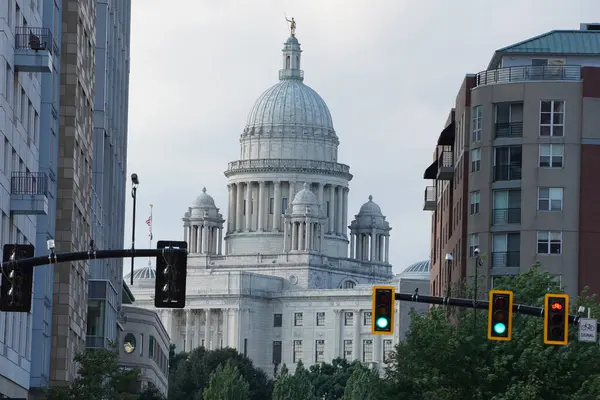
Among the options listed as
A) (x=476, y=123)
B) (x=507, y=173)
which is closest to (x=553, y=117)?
(x=507, y=173)

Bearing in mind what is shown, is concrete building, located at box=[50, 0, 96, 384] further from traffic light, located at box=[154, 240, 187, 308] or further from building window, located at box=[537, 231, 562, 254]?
traffic light, located at box=[154, 240, 187, 308]

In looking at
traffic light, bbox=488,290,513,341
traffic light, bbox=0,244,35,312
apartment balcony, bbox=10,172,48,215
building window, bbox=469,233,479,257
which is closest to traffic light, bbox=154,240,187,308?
traffic light, bbox=0,244,35,312

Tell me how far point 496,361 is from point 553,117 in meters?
28.2

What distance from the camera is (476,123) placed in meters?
117

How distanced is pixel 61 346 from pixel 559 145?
112ft

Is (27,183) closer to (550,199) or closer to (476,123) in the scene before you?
(550,199)

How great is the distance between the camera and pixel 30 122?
74.2 m

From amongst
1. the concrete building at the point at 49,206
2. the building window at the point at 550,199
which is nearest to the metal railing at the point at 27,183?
the concrete building at the point at 49,206

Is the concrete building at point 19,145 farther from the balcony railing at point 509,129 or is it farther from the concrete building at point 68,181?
the balcony railing at point 509,129

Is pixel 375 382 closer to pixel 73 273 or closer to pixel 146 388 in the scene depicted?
pixel 73 273

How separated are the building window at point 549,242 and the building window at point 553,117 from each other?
492 centimetres

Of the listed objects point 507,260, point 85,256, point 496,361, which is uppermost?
point 507,260

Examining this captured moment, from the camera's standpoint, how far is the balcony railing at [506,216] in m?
114

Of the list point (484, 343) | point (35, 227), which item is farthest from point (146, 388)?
point (35, 227)
